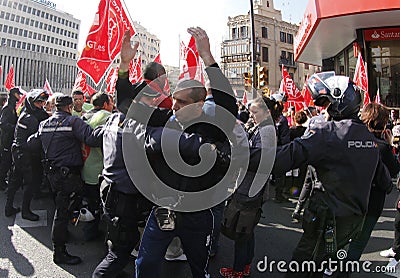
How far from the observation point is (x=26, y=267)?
3672 millimetres

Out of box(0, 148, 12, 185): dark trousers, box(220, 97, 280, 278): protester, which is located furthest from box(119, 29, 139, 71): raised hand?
box(0, 148, 12, 185): dark trousers

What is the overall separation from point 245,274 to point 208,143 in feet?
6.66

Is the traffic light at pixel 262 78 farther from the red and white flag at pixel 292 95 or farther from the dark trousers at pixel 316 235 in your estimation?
the dark trousers at pixel 316 235

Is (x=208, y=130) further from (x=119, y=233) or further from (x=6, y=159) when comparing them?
(x=6, y=159)

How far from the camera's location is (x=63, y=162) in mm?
3842

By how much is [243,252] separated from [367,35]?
12.5 metres

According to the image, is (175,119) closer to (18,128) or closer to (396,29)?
(18,128)

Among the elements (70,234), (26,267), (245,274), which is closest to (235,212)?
(245,274)

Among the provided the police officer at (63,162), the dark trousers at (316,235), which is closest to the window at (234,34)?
the police officer at (63,162)

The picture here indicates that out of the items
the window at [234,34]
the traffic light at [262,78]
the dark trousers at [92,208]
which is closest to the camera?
the dark trousers at [92,208]

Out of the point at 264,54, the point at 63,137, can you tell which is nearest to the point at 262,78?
the point at 63,137

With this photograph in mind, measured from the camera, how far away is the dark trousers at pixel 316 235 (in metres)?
2.30

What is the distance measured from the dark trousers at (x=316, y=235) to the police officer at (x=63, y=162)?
2.43 metres

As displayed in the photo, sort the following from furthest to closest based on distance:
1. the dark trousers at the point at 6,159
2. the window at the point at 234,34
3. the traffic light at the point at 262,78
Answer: the window at the point at 234,34, the traffic light at the point at 262,78, the dark trousers at the point at 6,159
